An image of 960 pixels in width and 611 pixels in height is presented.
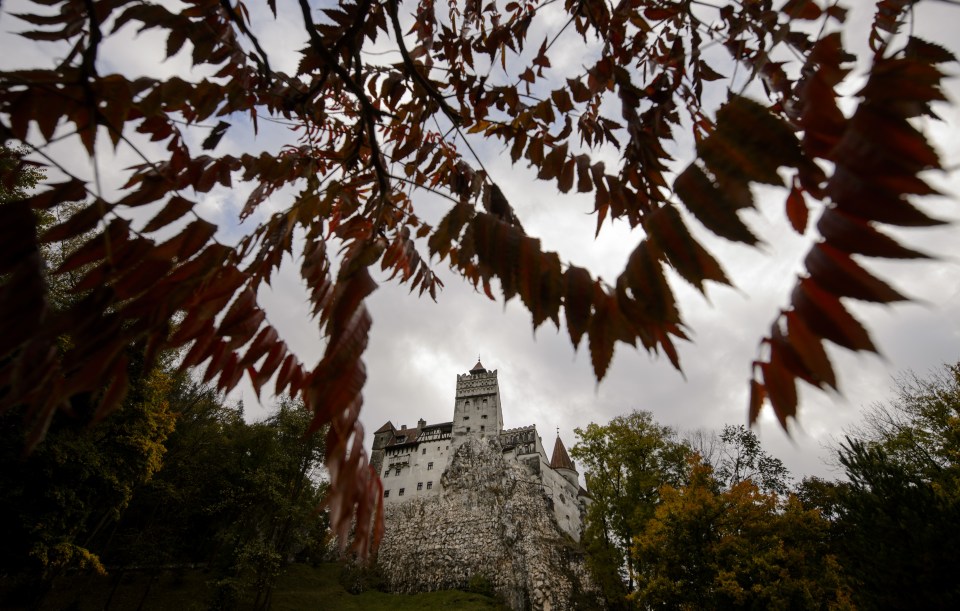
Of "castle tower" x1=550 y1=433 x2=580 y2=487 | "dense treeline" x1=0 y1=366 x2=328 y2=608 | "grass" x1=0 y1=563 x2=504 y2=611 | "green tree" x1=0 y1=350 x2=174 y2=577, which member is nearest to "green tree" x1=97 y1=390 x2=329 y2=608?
"dense treeline" x1=0 y1=366 x2=328 y2=608

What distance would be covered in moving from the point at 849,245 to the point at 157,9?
279 centimetres

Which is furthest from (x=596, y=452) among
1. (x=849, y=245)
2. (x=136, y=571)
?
(x=136, y=571)

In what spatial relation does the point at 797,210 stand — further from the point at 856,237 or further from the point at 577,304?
the point at 577,304

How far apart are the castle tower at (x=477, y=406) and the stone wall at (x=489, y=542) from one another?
4.51 m

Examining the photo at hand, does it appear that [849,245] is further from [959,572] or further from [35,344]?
[959,572]

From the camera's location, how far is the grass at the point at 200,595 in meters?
20.0

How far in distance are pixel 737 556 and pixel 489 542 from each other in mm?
23350

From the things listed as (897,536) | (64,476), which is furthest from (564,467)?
(64,476)

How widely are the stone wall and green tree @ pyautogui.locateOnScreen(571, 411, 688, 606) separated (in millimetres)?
9981

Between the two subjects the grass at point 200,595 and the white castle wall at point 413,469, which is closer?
the grass at point 200,595

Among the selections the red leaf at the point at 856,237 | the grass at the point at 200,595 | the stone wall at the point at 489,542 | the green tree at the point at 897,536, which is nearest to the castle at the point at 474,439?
the stone wall at the point at 489,542

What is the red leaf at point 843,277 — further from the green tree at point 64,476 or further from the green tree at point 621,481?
the green tree at point 621,481

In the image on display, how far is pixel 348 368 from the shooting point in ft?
3.91

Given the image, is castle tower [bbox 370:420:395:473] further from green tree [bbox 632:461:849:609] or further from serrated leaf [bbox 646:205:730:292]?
serrated leaf [bbox 646:205:730:292]
